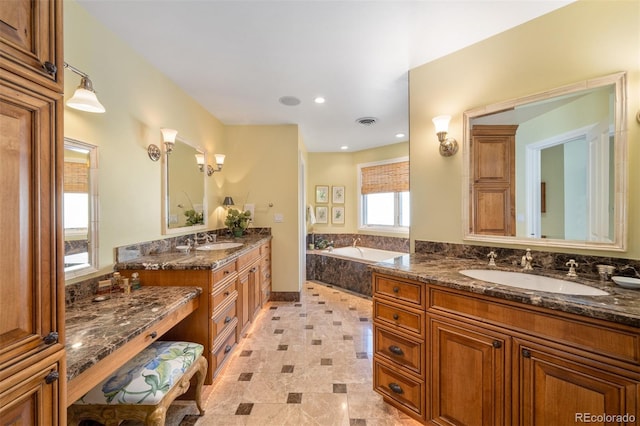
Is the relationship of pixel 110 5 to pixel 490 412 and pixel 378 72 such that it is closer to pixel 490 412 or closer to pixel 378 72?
pixel 378 72

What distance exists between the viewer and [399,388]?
1.63 meters

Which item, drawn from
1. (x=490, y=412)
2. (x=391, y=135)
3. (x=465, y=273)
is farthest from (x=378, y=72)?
(x=490, y=412)

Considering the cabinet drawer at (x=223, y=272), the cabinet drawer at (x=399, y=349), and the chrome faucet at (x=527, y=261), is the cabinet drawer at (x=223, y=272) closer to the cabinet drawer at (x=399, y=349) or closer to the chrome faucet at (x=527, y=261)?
the cabinet drawer at (x=399, y=349)

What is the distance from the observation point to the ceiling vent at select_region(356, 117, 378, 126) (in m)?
3.47

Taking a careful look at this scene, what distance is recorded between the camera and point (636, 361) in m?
0.93

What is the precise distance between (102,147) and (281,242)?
2.36 metres

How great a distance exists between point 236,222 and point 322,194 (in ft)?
7.82

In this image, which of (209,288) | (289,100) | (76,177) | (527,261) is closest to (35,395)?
(209,288)

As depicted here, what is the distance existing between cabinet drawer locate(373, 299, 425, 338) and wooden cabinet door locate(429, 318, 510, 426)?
3.1 inches

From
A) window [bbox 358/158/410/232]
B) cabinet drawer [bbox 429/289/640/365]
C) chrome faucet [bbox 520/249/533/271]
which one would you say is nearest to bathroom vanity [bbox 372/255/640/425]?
cabinet drawer [bbox 429/289/640/365]

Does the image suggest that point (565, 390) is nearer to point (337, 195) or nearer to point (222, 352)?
point (222, 352)

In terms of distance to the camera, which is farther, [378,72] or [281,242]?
[281,242]

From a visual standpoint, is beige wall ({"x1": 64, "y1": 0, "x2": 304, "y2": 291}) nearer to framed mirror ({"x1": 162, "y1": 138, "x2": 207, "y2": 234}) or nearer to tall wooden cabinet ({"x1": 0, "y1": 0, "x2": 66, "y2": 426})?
framed mirror ({"x1": 162, "y1": 138, "x2": 207, "y2": 234})

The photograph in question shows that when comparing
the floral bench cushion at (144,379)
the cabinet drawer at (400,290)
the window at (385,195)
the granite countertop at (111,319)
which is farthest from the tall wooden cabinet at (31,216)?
the window at (385,195)
